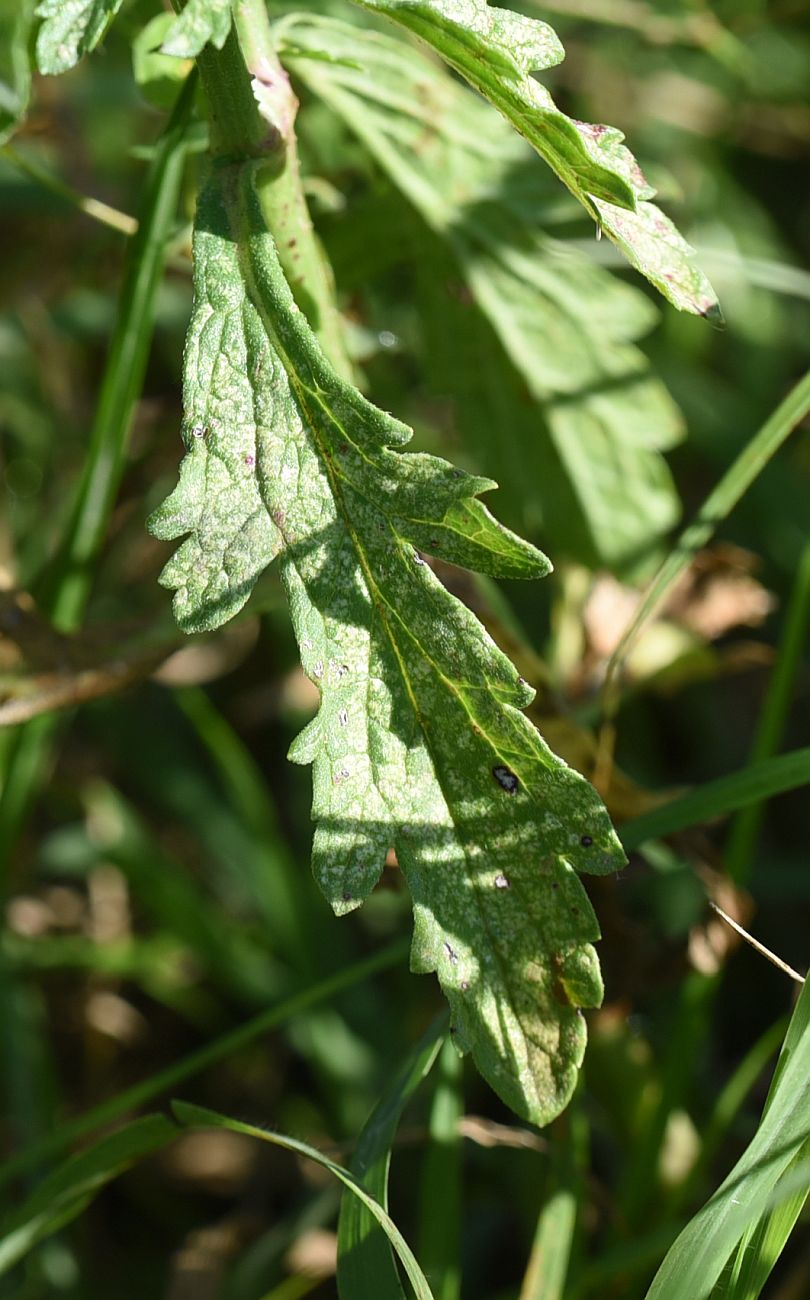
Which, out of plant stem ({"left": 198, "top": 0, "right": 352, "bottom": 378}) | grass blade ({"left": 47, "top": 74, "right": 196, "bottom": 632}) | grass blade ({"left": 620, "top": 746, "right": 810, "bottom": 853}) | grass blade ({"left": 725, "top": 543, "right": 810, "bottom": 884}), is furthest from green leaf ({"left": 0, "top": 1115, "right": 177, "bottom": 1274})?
plant stem ({"left": 198, "top": 0, "right": 352, "bottom": 378})

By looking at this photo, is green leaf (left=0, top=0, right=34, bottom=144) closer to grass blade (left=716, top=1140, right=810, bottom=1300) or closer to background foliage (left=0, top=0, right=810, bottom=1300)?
background foliage (left=0, top=0, right=810, bottom=1300)

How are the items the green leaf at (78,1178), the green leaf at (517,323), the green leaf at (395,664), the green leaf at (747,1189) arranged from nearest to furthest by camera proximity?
1. the green leaf at (747,1189)
2. the green leaf at (395,664)
3. the green leaf at (78,1178)
4. the green leaf at (517,323)

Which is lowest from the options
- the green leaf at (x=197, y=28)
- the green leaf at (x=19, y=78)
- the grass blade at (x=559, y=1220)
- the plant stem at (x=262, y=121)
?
the grass blade at (x=559, y=1220)

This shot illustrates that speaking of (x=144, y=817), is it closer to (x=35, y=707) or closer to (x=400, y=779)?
(x=35, y=707)

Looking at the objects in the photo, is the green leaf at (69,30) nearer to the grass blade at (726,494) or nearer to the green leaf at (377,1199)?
the grass blade at (726,494)

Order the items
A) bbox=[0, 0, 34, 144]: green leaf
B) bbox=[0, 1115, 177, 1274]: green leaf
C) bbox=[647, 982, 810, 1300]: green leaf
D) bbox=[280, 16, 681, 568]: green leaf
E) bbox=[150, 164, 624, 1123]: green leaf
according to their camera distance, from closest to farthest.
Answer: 1. bbox=[647, 982, 810, 1300]: green leaf
2. bbox=[150, 164, 624, 1123]: green leaf
3. bbox=[0, 1115, 177, 1274]: green leaf
4. bbox=[0, 0, 34, 144]: green leaf
5. bbox=[280, 16, 681, 568]: green leaf

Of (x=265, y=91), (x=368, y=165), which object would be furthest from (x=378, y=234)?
(x=265, y=91)

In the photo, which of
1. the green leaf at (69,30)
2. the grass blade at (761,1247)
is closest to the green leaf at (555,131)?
the green leaf at (69,30)

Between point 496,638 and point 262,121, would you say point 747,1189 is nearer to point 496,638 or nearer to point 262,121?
point 496,638
